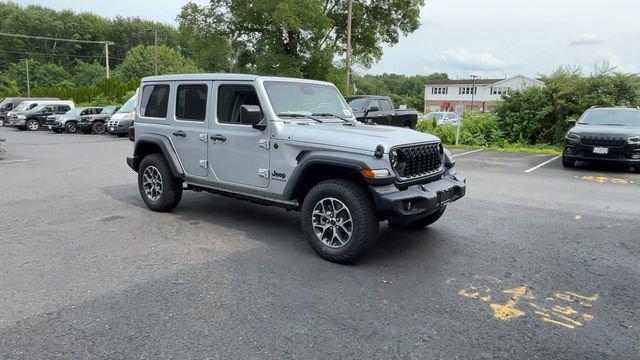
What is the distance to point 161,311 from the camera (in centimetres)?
367

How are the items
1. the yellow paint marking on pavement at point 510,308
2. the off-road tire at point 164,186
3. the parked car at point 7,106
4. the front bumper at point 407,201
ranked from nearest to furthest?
the yellow paint marking on pavement at point 510,308 < the front bumper at point 407,201 < the off-road tire at point 164,186 < the parked car at point 7,106

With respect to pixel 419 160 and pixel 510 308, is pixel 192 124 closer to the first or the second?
pixel 419 160

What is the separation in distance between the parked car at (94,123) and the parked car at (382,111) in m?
14.9

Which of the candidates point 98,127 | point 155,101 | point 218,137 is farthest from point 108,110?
point 218,137

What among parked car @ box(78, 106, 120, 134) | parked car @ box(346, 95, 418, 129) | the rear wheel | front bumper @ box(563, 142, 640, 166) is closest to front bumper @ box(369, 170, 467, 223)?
front bumper @ box(563, 142, 640, 166)

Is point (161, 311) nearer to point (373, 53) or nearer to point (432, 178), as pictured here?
point (432, 178)

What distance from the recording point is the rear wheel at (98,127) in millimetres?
25234

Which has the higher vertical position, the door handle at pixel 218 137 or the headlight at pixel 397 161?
the door handle at pixel 218 137

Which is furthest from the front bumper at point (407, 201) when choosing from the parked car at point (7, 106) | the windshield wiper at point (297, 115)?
the parked car at point (7, 106)

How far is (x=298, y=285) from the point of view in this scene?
4219 mm

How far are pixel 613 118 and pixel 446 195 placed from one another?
10.0 meters

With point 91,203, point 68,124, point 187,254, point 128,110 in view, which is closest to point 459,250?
point 187,254

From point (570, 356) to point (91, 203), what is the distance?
675cm

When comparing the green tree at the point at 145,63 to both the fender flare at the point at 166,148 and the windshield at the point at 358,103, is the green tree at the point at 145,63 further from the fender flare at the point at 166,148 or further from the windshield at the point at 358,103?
the fender flare at the point at 166,148
